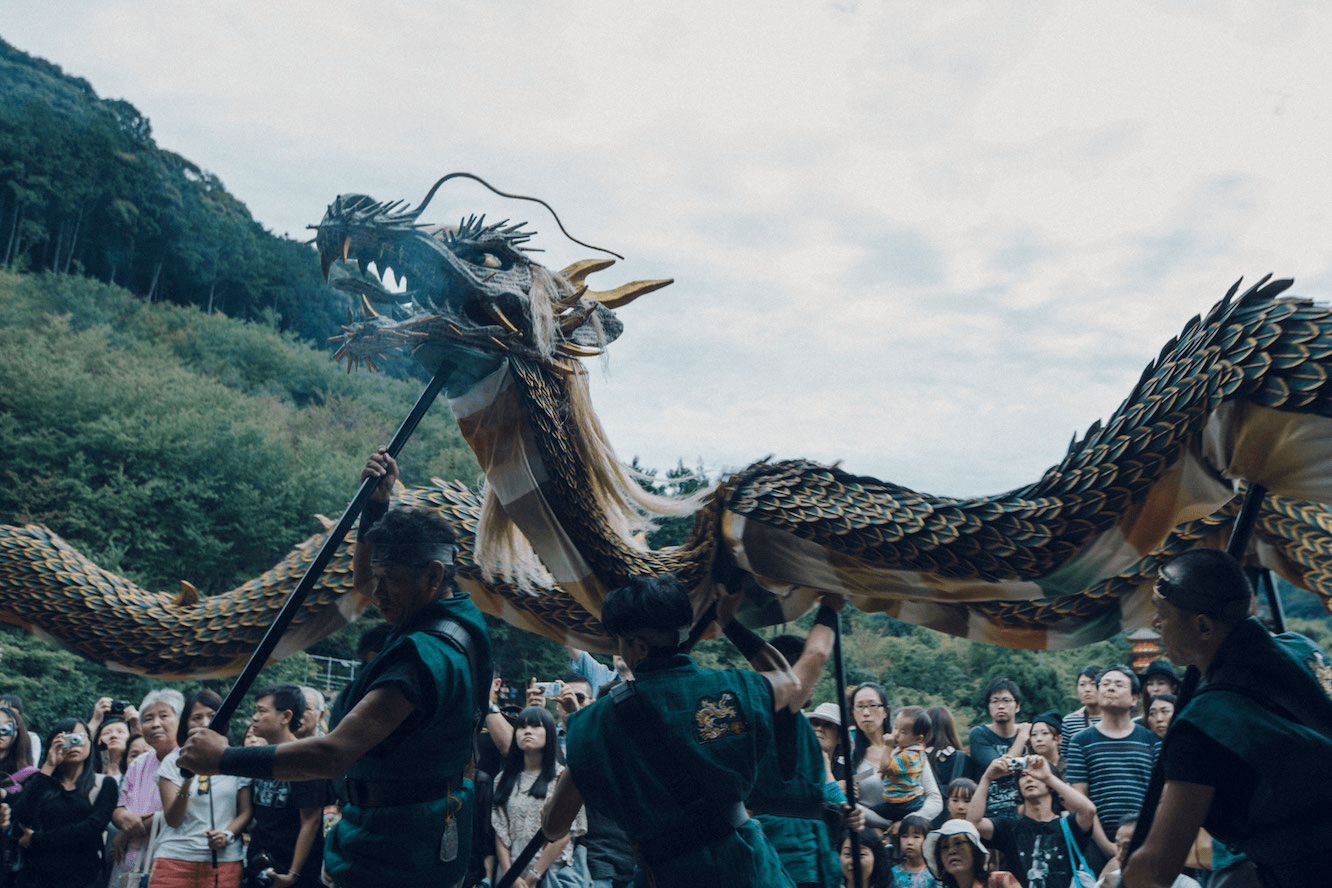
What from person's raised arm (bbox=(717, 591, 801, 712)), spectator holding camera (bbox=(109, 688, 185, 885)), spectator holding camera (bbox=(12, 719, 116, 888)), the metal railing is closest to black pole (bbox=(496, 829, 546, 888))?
person's raised arm (bbox=(717, 591, 801, 712))

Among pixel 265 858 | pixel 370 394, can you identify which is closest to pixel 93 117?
pixel 370 394

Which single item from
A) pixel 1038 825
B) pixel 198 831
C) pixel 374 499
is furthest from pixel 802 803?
pixel 198 831

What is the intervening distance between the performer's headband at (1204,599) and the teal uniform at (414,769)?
1647 mm

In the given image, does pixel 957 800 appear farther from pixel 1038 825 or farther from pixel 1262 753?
pixel 1262 753

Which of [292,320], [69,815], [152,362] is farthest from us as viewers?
[292,320]

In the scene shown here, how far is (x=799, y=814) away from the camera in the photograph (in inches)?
135

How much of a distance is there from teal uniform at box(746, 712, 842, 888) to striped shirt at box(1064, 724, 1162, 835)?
2.02 metres

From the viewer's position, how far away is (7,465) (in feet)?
66.5

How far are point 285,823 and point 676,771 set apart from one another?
3.17m

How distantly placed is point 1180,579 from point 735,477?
165 cm

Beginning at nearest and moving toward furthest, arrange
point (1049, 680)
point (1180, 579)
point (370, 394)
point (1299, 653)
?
point (1180, 579) < point (1299, 653) < point (1049, 680) < point (370, 394)

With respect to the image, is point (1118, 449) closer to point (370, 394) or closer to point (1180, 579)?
point (1180, 579)

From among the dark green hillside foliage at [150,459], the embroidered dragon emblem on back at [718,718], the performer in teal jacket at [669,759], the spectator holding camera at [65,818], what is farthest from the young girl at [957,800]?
the dark green hillside foliage at [150,459]

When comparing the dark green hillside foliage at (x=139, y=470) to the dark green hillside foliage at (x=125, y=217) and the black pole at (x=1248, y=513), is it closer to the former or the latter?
the dark green hillside foliage at (x=125, y=217)
